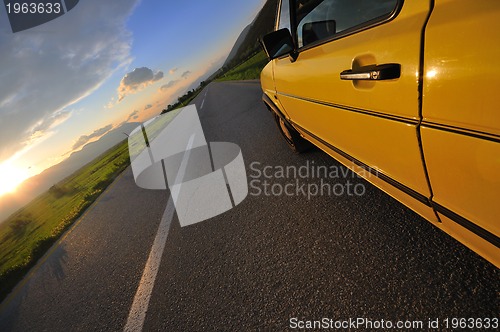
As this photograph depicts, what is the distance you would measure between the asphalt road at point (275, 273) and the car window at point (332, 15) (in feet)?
5.11

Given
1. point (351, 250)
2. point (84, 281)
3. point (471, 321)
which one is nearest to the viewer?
point (471, 321)

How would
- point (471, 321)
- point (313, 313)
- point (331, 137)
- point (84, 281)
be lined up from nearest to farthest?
point (471, 321), point (313, 313), point (331, 137), point (84, 281)

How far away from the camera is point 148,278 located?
2682 mm

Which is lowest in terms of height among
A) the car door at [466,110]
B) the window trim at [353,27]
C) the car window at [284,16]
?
the car door at [466,110]

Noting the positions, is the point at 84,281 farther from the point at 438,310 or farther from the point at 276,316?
the point at 438,310

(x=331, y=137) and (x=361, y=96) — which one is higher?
(x=361, y=96)

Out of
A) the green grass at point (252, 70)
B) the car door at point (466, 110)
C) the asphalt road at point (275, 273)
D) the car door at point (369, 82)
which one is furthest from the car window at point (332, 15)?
the green grass at point (252, 70)

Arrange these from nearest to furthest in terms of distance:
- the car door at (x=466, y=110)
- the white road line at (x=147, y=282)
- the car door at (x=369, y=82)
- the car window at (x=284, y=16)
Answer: the car door at (x=466, y=110)
the car door at (x=369, y=82)
the white road line at (x=147, y=282)
the car window at (x=284, y=16)

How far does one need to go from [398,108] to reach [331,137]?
40.9 inches

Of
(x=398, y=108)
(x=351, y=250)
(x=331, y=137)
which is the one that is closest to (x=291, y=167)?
(x=331, y=137)

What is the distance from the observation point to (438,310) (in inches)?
59.2

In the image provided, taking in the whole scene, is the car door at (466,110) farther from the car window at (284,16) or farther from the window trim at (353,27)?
the car window at (284,16)

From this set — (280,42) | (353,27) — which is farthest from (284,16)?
(353,27)

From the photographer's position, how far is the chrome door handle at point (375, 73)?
1188 millimetres
